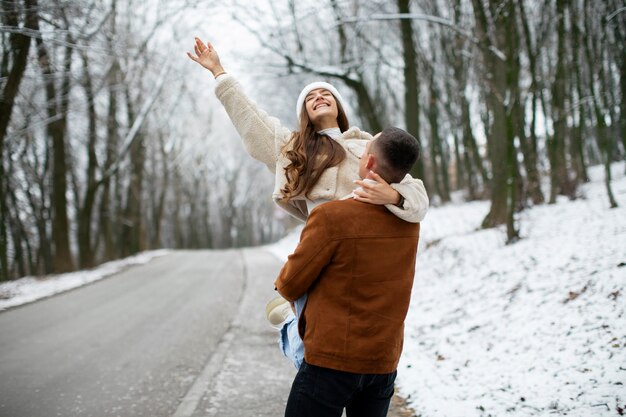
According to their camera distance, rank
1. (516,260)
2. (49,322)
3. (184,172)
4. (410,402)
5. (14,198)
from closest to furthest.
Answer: (410,402) < (516,260) < (49,322) < (14,198) < (184,172)

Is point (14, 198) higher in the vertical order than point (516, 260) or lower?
higher

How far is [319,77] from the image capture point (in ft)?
44.7

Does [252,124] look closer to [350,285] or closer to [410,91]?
[350,285]

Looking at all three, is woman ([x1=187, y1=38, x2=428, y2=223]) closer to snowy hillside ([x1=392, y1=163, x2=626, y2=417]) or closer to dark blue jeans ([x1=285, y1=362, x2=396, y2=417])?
dark blue jeans ([x1=285, y1=362, x2=396, y2=417])

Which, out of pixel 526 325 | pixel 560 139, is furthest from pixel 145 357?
pixel 560 139

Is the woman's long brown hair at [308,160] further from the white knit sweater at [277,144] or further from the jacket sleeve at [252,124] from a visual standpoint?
the jacket sleeve at [252,124]

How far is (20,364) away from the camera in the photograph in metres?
5.52

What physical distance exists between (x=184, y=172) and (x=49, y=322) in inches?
1192

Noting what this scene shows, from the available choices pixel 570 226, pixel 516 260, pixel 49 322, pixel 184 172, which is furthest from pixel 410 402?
pixel 184 172

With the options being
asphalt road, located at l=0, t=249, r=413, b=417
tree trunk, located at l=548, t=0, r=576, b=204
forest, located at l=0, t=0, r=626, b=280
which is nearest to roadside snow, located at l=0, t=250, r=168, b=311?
asphalt road, located at l=0, t=249, r=413, b=417

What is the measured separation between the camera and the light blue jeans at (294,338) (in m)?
1.88

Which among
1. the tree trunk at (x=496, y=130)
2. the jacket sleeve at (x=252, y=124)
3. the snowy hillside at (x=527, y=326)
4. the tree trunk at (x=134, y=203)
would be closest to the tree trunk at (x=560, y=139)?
the tree trunk at (x=496, y=130)

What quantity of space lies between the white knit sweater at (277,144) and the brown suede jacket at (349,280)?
27 centimetres

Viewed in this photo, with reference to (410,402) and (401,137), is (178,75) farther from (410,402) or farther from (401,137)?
(401,137)
